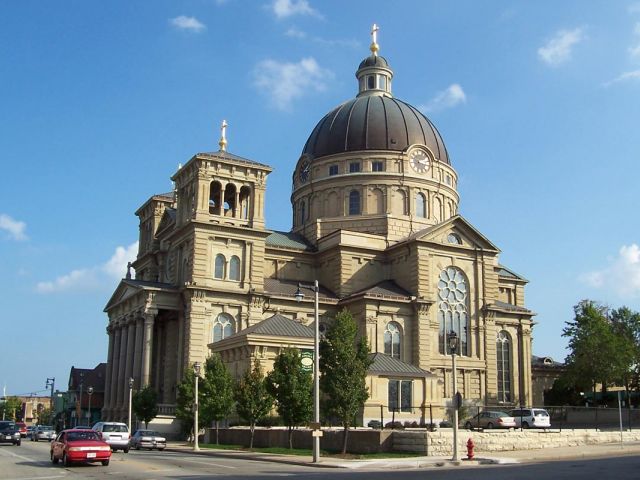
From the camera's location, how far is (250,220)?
66250mm

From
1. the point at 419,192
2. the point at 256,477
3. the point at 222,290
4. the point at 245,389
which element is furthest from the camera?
the point at 419,192

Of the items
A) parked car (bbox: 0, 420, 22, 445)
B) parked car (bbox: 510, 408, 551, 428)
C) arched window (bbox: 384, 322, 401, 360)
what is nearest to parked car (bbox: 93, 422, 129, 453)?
parked car (bbox: 0, 420, 22, 445)

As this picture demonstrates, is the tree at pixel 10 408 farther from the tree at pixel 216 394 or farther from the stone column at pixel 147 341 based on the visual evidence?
the tree at pixel 216 394

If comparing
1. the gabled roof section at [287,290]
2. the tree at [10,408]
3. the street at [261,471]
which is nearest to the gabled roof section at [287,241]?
the gabled roof section at [287,290]

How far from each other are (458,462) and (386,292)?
35.8 metres

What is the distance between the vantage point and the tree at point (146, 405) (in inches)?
2269

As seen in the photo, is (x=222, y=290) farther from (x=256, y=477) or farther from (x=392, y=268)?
(x=256, y=477)

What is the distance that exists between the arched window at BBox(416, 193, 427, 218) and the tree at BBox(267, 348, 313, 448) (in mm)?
38996

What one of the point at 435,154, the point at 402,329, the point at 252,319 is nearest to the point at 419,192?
the point at 435,154

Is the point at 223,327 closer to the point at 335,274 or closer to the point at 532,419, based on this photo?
the point at 335,274

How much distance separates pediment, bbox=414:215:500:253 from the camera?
68812mm

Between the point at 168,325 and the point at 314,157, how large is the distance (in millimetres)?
25175

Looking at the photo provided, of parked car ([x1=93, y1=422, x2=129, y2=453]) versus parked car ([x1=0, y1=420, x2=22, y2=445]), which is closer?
parked car ([x1=93, y1=422, x2=129, y2=453])

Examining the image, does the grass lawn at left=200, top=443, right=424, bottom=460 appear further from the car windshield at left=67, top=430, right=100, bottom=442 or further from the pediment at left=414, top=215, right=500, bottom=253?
the pediment at left=414, top=215, right=500, bottom=253
